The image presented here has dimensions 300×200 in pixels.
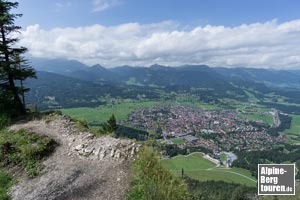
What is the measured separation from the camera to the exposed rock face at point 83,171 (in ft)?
34.5

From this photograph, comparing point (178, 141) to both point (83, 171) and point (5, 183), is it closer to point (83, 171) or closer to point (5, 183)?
point (83, 171)

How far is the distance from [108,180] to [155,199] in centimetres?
254

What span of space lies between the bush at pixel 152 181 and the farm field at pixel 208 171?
73.4 metres

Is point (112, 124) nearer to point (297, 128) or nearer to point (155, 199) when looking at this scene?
point (155, 199)

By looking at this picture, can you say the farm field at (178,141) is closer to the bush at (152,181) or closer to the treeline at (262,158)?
the treeline at (262,158)

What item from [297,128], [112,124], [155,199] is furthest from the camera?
[297,128]

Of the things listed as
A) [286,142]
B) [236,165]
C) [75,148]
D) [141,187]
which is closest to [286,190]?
[141,187]

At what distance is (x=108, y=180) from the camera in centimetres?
1128

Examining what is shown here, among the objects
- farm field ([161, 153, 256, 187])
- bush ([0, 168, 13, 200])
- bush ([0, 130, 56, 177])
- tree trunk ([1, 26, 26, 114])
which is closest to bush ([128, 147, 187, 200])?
bush ([0, 130, 56, 177])

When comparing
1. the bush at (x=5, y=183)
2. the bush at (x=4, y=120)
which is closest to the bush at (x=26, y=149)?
the bush at (x=5, y=183)

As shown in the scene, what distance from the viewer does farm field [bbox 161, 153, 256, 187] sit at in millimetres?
88275

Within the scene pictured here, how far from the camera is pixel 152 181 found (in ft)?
33.7

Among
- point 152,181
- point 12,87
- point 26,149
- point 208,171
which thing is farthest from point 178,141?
point 152,181

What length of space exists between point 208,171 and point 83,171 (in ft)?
292
